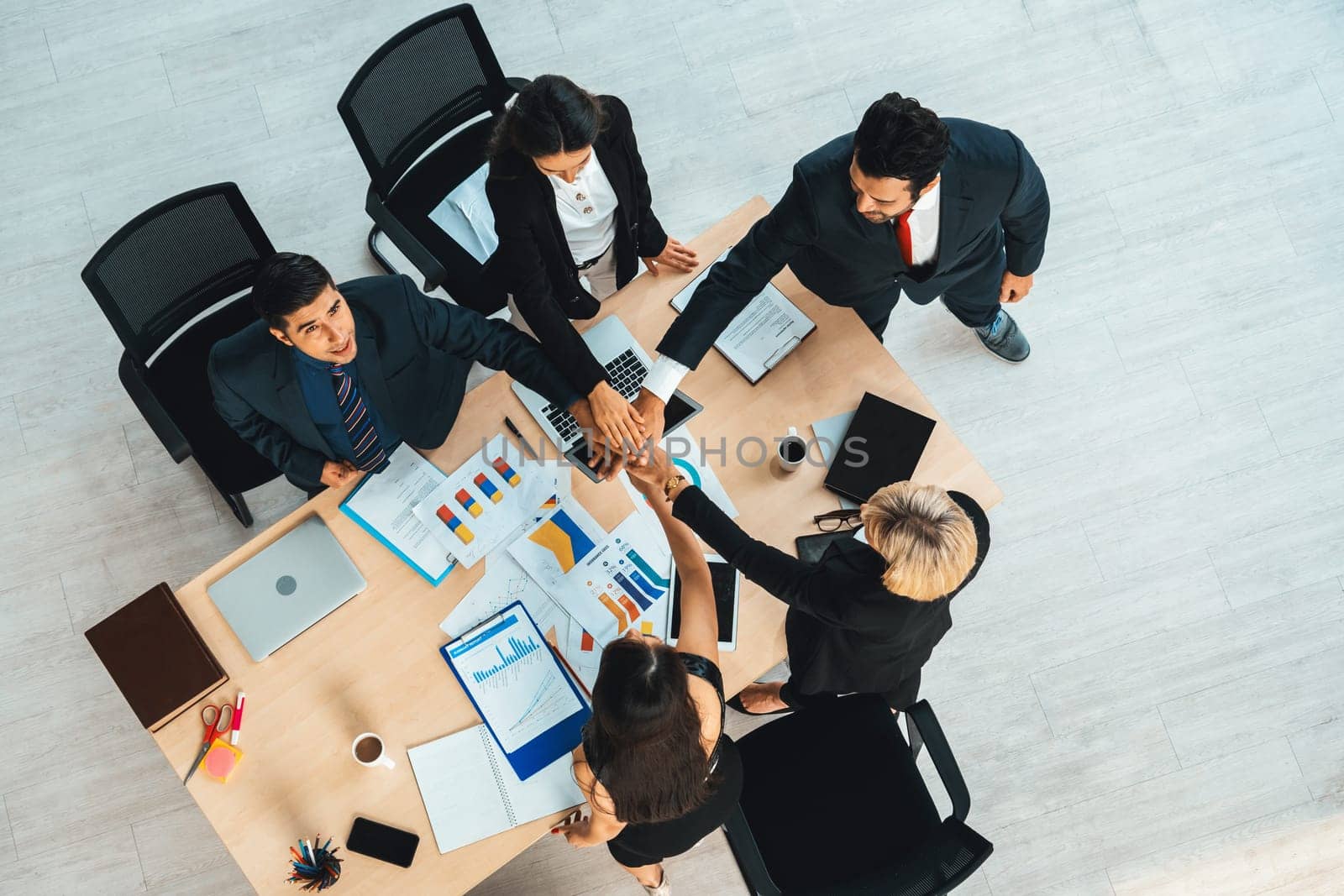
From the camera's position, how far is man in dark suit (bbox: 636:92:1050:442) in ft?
6.99

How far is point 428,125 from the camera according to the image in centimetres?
269

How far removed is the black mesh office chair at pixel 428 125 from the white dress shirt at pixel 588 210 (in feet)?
1.10

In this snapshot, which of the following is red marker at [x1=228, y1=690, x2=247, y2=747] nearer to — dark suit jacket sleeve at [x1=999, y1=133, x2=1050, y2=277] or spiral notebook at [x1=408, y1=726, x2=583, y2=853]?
spiral notebook at [x1=408, y1=726, x2=583, y2=853]

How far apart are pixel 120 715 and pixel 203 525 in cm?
65

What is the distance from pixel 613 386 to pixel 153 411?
122cm

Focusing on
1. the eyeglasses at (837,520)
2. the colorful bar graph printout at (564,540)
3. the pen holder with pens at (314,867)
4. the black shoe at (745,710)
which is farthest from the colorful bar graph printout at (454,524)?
the black shoe at (745,710)

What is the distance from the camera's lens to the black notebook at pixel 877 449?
88.8 inches

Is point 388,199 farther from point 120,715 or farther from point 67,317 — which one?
point 120,715

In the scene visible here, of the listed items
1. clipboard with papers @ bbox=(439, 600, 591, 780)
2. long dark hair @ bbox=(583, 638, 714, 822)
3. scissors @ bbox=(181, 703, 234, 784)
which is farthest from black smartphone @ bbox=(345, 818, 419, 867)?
long dark hair @ bbox=(583, 638, 714, 822)

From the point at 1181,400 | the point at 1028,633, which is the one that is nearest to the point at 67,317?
the point at 1028,633

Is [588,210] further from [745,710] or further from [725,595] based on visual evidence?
[745,710]

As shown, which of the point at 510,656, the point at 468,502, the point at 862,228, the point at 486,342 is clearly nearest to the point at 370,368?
the point at 486,342

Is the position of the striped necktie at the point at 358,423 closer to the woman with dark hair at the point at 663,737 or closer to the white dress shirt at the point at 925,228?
the woman with dark hair at the point at 663,737

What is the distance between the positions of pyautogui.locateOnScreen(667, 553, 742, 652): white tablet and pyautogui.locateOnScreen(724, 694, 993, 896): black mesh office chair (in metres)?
0.36
